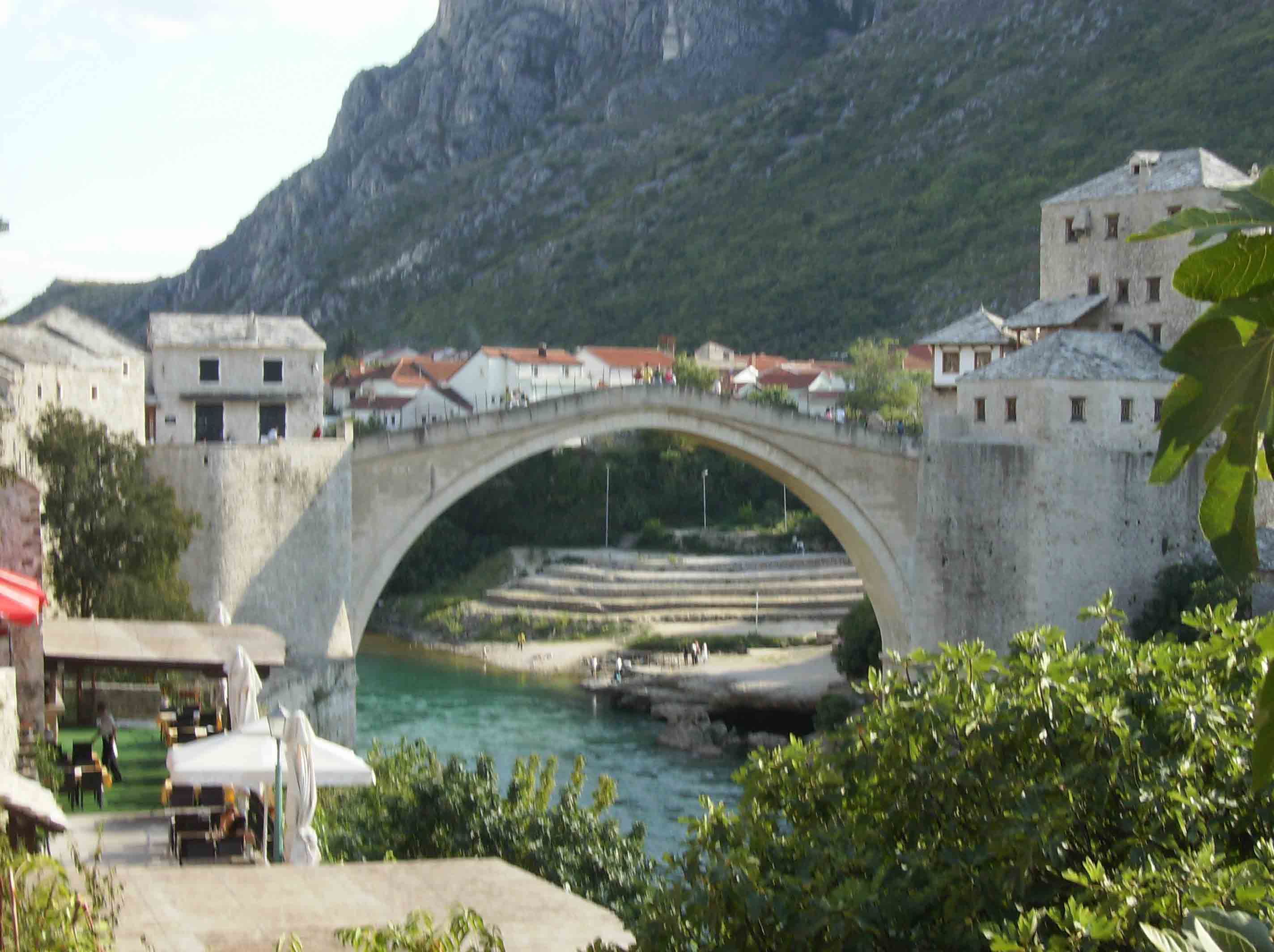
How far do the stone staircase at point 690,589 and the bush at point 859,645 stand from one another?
9014 millimetres

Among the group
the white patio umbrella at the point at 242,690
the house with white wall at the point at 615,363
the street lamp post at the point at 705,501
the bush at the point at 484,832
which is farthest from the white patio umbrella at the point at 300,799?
the house with white wall at the point at 615,363

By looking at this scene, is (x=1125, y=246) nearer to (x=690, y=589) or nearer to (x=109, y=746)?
(x=109, y=746)

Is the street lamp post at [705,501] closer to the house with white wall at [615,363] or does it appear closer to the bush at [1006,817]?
the house with white wall at [615,363]

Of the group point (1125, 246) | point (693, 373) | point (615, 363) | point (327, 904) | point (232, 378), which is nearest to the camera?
point (327, 904)

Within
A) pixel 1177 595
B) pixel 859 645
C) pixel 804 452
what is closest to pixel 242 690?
pixel 804 452

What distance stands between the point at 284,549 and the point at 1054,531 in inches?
501

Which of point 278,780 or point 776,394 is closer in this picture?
point 278,780

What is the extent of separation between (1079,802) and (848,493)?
23538 millimetres

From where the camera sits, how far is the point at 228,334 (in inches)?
1137

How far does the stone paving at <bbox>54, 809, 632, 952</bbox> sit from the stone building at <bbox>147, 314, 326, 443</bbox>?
756 inches

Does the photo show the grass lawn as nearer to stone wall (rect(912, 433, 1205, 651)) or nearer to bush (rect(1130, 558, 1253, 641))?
stone wall (rect(912, 433, 1205, 651))

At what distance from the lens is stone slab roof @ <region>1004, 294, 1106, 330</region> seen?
1201 inches

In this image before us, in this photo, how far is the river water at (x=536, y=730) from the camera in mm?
28938

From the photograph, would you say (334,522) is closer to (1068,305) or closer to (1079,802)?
(1068,305)
